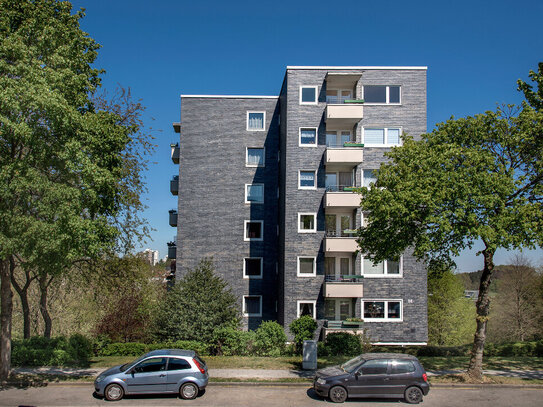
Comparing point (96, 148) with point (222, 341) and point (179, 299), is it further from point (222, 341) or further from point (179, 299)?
point (222, 341)

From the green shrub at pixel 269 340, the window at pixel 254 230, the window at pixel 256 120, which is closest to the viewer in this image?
the green shrub at pixel 269 340

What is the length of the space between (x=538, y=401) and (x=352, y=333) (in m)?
A: 12.7

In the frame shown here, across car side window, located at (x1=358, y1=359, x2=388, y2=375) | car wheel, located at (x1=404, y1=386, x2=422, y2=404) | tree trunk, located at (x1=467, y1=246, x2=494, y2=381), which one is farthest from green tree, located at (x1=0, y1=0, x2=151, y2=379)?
tree trunk, located at (x1=467, y1=246, x2=494, y2=381)

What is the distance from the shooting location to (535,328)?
4281cm

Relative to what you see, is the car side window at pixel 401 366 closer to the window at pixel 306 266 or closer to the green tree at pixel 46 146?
the green tree at pixel 46 146

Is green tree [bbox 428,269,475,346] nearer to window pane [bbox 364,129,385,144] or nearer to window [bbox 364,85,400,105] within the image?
window pane [bbox 364,129,385,144]

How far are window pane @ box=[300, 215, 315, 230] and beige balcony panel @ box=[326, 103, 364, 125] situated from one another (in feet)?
21.7

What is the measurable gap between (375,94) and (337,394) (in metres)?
22.4

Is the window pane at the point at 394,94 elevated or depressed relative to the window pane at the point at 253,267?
elevated

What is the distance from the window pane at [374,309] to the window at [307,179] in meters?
8.50

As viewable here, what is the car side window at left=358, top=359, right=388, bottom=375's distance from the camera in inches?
647

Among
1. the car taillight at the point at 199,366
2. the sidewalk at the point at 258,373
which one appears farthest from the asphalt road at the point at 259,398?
the sidewalk at the point at 258,373

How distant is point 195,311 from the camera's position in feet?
85.1

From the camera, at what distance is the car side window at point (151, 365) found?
1658 centimetres
